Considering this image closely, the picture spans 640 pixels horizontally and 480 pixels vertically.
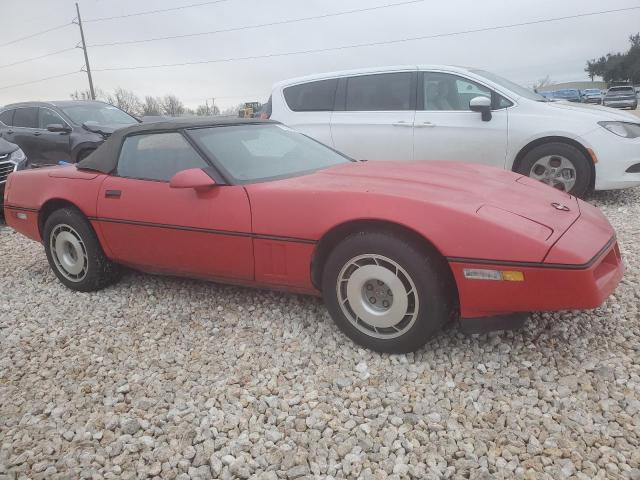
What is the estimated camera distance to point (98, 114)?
7984 millimetres

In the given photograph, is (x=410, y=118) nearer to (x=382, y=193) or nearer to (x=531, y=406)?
(x=382, y=193)

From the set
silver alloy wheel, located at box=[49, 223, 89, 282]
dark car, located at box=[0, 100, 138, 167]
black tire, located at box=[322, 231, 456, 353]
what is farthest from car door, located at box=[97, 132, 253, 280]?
dark car, located at box=[0, 100, 138, 167]

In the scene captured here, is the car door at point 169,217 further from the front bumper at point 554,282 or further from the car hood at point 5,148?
the car hood at point 5,148

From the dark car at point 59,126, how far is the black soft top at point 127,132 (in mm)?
4127

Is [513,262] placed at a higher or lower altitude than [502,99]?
lower

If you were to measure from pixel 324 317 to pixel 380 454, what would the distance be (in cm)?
115

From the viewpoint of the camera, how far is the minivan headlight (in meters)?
4.92

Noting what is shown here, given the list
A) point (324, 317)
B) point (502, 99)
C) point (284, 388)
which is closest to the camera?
point (284, 388)

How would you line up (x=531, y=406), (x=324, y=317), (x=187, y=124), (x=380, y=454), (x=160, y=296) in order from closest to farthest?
(x=380, y=454), (x=531, y=406), (x=324, y=317), (x=187, y=124), (x=160, y=296)

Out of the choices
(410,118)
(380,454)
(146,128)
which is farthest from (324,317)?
(410,118)

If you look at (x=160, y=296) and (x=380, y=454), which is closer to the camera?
(x=380, y=454)

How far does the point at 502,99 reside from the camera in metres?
5.28

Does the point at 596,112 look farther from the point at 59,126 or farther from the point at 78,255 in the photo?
the point at 59,126

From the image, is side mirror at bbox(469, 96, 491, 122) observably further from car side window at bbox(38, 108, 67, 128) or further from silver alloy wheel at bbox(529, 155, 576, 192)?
car side window at bbox(38, 108, 67, 128)
